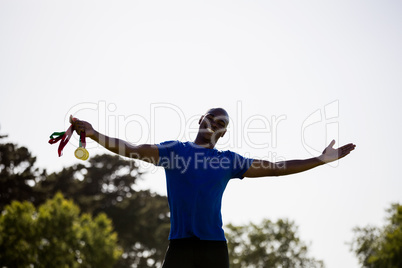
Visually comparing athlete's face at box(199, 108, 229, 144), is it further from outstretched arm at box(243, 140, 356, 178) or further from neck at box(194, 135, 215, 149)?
A: outstretched arm at box(243, 140, 356, 178)

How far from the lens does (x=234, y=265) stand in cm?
5706

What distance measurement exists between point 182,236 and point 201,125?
111 cm

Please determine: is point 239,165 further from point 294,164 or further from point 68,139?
point 68,139

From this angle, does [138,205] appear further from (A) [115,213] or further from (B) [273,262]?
(B) [273,262]

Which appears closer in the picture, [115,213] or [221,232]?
[221,232]

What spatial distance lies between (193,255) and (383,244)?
33904mm

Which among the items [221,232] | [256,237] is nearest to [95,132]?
[221,232]

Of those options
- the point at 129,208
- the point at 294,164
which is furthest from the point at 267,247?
the point at 294,164

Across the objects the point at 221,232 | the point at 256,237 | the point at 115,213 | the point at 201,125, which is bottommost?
the point at 256,237

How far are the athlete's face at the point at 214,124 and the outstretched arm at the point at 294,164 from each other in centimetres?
44

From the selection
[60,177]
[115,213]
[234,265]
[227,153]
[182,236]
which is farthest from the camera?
[234,265]

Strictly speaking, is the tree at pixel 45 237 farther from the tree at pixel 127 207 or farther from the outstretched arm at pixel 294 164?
the outstretched arm at pixel 294 164

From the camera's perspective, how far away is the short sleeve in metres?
3.97

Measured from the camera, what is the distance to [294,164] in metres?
4.20
